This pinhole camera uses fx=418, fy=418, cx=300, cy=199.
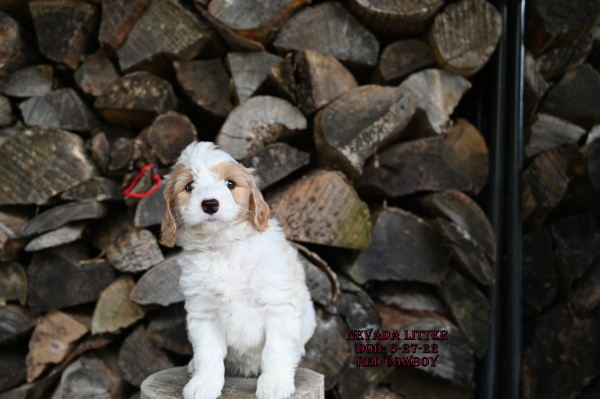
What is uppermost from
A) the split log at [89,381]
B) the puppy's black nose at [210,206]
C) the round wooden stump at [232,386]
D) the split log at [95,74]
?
the split log at [95,74]

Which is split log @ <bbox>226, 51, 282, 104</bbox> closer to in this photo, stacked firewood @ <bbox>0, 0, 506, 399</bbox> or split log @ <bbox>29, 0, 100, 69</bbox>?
stacked firewood @ <bbox>0, 0, 506, 399</bbox>

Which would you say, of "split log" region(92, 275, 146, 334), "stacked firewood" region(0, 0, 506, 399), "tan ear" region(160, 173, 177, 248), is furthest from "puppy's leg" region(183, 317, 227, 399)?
"split log" region(92, 275, 146, 334)

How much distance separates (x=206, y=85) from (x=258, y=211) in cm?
104

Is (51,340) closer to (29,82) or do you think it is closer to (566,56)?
(29,82)

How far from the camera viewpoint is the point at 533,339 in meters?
2.39

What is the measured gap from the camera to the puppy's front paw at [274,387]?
144 centimetres

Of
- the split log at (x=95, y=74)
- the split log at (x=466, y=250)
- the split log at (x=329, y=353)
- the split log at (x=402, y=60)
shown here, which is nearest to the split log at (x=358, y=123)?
the split log at (x=402, y=60)

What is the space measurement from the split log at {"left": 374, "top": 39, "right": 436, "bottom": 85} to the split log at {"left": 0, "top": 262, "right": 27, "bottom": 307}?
228cm

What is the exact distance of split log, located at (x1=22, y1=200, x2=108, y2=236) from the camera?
2.13 m

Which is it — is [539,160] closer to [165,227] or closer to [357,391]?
[357,391]

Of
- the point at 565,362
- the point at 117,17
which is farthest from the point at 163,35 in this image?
the point at 565,362

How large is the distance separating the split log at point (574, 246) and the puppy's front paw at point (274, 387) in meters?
1.83

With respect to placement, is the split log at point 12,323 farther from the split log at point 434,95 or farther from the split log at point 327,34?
the split log at point 434,95

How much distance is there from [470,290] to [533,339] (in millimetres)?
473
